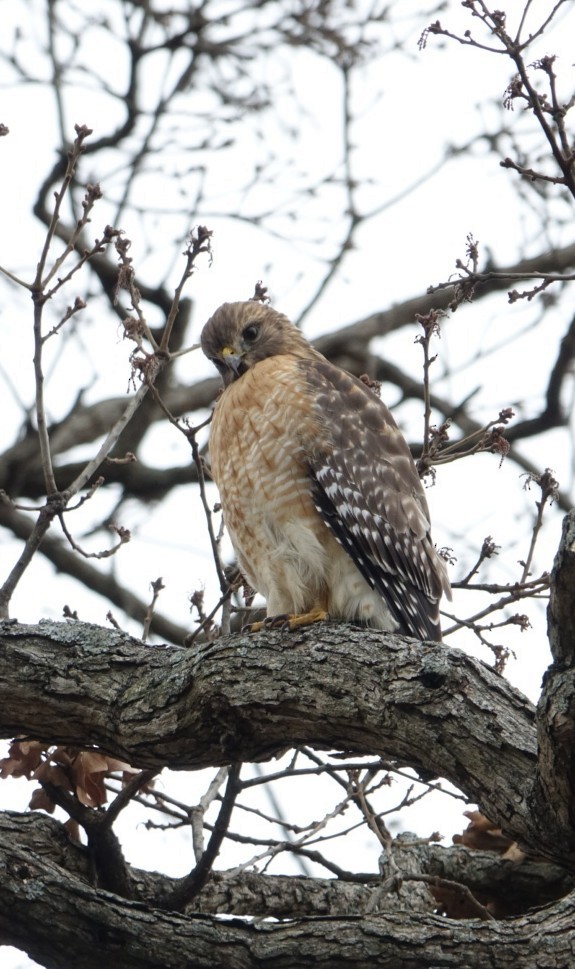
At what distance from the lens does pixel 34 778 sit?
15.0ft

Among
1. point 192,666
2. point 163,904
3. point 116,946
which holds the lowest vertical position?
point 116,946

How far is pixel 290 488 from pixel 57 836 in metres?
1.73

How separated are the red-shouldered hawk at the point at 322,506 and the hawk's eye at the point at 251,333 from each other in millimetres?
619

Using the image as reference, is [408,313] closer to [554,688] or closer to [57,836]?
[57,836]

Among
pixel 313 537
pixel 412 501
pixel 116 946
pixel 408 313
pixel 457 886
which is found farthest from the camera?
pixel 408 313

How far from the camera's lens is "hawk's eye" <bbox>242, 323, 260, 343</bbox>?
6535 millimetres

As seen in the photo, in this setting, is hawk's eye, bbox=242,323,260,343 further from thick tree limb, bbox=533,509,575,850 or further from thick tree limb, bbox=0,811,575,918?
thick tree limb, bbox=533,509,575,850

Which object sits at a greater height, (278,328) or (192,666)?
(278,328)

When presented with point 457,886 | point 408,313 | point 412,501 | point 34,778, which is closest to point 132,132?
point 408,313

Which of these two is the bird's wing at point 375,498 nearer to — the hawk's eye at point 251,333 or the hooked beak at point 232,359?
the hooked beak at point 232,359

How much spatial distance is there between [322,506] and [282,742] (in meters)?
1.35

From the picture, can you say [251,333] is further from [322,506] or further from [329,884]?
[329,884]

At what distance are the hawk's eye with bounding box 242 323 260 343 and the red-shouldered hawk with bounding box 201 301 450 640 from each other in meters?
0.62

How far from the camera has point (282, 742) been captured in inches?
166
